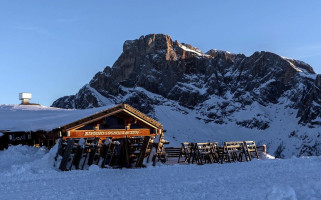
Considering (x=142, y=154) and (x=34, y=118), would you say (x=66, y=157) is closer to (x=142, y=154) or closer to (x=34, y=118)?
(x=142, y=154)

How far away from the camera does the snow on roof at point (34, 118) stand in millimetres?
21448

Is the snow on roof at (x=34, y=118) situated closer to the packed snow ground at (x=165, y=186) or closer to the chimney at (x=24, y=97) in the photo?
the chimney at (x=24, y=97)

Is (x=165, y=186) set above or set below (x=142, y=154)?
below

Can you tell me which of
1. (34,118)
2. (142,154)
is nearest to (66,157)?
(142,154)

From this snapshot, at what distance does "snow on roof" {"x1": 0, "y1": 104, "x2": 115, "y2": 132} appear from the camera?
844 inches

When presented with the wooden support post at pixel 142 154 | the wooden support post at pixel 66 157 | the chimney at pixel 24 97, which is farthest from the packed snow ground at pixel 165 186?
the chimney at pixel 24 97

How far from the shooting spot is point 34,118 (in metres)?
24.1

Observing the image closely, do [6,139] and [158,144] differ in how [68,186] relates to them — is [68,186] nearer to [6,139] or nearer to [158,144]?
[158,144]

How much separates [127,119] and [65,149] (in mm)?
6934

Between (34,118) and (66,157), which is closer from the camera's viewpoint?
(66,157)

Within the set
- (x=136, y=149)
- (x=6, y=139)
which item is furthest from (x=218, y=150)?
(x=6, y=139)

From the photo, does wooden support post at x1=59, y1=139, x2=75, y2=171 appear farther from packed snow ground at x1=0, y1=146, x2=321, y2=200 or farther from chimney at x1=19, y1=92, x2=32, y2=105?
chimney at x1=19, y1=92, x2=32, y2=105

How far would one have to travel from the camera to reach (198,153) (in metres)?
21.5

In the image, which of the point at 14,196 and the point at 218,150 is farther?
the point at 218,150
